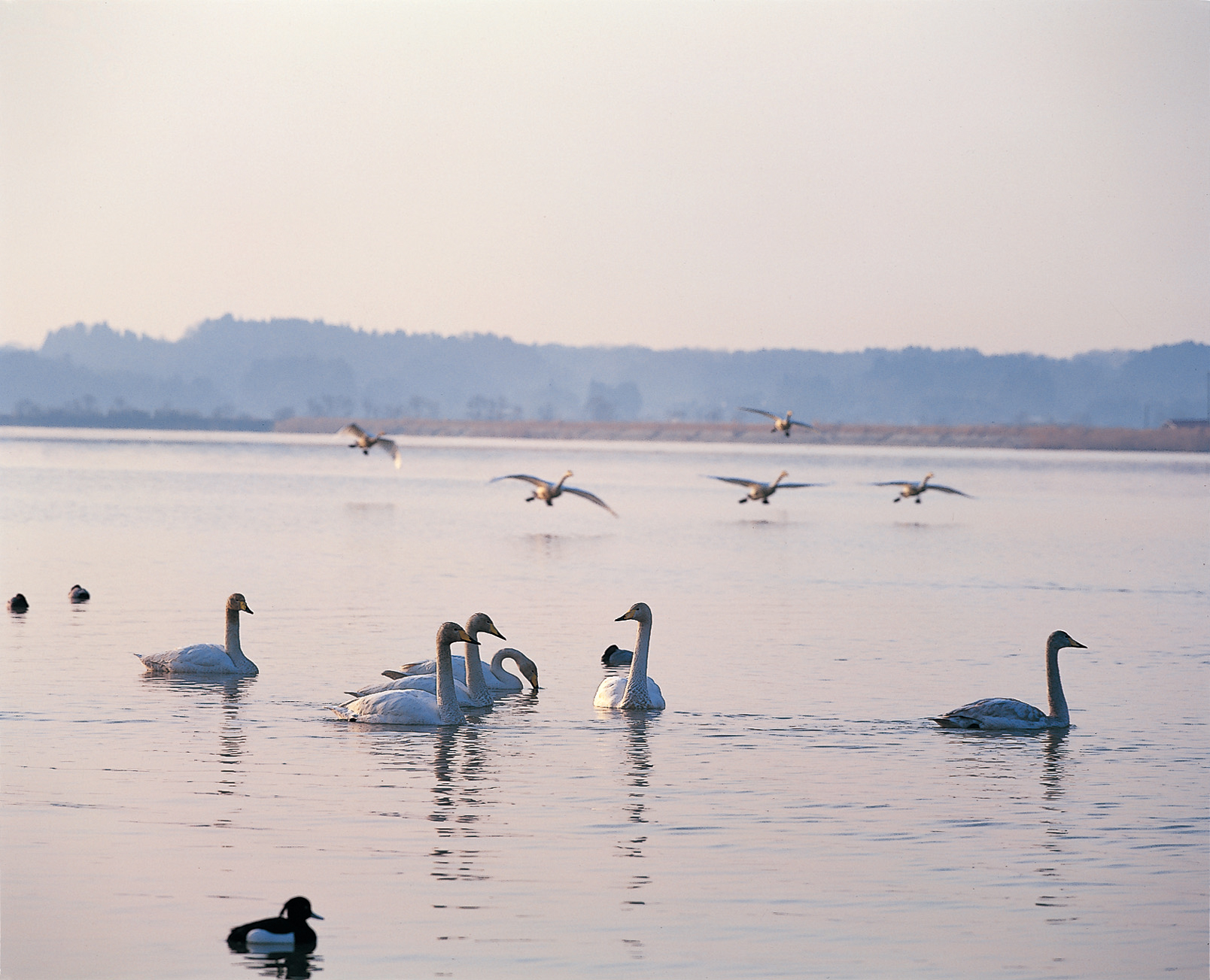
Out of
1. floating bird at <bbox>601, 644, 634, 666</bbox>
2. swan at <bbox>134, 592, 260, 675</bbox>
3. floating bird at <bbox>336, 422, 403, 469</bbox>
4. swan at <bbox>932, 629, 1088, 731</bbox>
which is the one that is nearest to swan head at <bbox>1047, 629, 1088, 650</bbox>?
swan at <bbox>932, 629, 1088, 731</bbox>

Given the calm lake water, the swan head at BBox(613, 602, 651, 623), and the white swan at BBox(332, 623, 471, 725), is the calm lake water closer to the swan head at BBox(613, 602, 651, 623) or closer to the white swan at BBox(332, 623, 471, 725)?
the white swan at BBox(332, 623, 471, 725)

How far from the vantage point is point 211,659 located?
65.8 feet

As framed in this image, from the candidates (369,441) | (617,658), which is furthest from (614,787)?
(369,441)

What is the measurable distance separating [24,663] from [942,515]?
2053 inches

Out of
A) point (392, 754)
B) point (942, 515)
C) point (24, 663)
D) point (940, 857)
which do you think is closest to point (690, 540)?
point (942, 515)

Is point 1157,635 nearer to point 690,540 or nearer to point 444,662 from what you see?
point 444,662

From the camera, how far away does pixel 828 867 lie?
39.1 ft

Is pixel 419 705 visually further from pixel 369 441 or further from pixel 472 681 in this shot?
pixel 369 441

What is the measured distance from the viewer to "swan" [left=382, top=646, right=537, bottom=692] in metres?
19.2

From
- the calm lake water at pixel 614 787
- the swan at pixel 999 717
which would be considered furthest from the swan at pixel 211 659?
the swan at pixel 999 717

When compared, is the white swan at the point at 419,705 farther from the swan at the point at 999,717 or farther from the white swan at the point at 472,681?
the swan at the point at 999,717

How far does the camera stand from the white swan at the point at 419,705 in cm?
1677

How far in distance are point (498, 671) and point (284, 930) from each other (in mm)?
9613

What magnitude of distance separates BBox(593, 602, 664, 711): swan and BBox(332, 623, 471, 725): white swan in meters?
1.79
